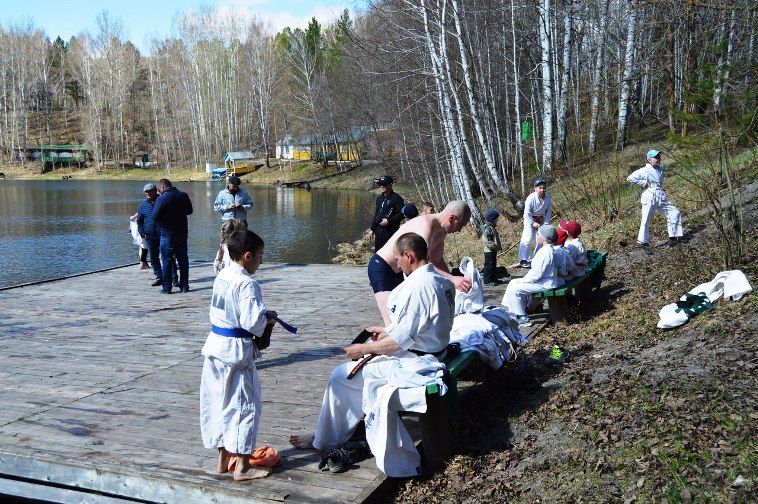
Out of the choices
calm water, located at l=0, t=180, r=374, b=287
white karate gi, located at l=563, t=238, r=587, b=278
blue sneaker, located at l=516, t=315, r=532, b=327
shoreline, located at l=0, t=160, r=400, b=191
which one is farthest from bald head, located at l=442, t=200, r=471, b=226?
shoreline, located at l=0, t=160, r=400, b=191

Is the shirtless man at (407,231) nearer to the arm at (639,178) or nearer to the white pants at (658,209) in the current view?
the white pants at (658,209)

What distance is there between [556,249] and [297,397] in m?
4.16

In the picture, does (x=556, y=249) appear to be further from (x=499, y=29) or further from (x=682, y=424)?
(x=499, y=29)

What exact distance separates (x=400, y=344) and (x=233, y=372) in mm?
1138

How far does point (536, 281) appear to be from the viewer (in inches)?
376

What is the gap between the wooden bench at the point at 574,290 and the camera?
9461 mm

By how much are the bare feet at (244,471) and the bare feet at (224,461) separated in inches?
2.8

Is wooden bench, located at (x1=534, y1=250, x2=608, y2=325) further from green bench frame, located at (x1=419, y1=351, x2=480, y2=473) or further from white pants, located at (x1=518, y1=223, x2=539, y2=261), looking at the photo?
green bench frame, located at (x1=419, y1=351, x2=480, y2=473)

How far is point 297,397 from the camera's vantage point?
7102mm

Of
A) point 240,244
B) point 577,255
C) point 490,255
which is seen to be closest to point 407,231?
point 240,244

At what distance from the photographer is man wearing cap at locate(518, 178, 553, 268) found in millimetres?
13996

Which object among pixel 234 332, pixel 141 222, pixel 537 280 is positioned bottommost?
pixel 537 280

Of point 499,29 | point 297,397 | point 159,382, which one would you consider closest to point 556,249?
point 297,397

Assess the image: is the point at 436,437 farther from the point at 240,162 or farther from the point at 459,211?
the point at 240,162
